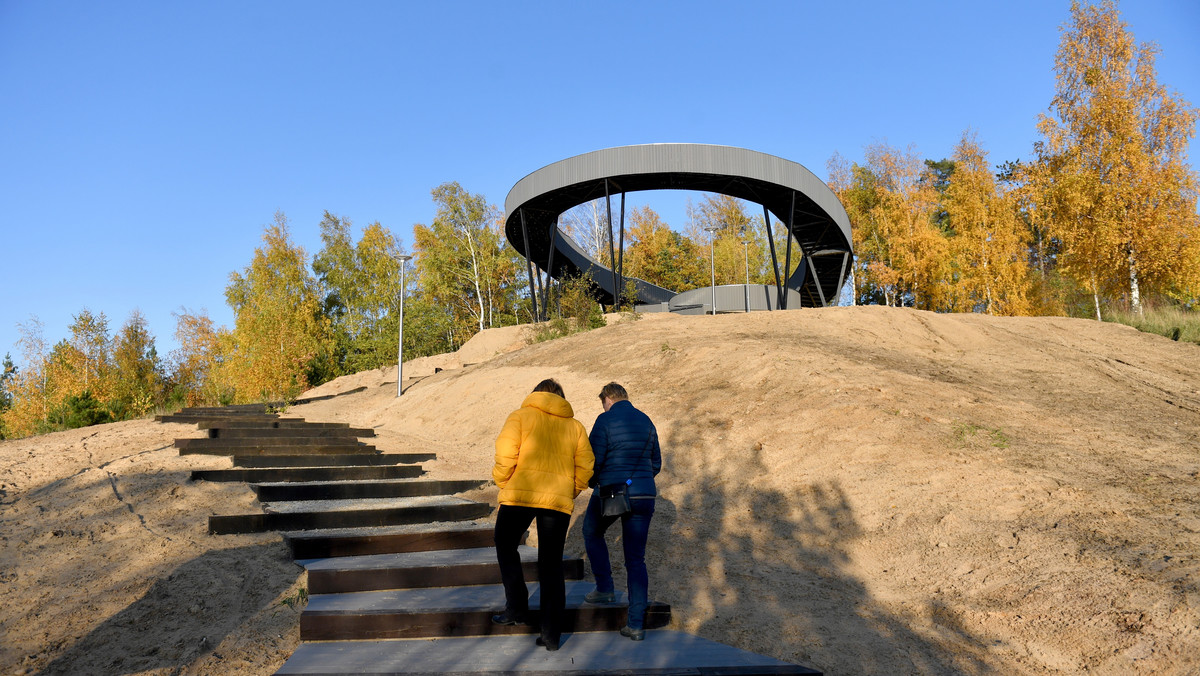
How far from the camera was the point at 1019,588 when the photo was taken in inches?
193

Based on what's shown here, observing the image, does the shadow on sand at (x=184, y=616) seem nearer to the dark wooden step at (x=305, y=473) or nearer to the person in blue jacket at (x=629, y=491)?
the person in blue jacket at (x=629, y=491)

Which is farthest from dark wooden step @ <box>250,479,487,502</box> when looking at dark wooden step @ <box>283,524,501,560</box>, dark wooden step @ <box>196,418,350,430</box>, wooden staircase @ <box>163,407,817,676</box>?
dark wooden step @ <box>196,418,350,430</box>

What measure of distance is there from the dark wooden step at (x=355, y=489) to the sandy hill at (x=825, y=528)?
366mm

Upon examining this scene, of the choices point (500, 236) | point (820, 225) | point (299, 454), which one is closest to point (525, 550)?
point (299, 454)

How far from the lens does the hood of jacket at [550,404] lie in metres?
4.26

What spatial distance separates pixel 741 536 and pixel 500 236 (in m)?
43.7

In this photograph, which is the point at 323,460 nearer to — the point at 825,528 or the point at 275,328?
the point at 825,528

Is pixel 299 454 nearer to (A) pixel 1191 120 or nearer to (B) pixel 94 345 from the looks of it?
(A) pixel 1191 120

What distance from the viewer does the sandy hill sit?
13.8 feet

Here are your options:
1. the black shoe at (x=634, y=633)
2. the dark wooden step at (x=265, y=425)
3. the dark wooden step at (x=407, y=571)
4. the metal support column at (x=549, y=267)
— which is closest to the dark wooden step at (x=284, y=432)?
the dark wooden step at (x=265, y=425)

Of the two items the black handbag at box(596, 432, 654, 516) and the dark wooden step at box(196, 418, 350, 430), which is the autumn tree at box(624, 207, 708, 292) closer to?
the dark wooden step at box(196, 418, 350, 430)

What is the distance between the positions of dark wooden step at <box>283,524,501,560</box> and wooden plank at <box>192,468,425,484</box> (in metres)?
2.34

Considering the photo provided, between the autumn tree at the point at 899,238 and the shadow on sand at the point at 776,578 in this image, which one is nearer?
the shadow on sand at the point at 776,578

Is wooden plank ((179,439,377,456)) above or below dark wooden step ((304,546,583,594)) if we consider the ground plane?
above
